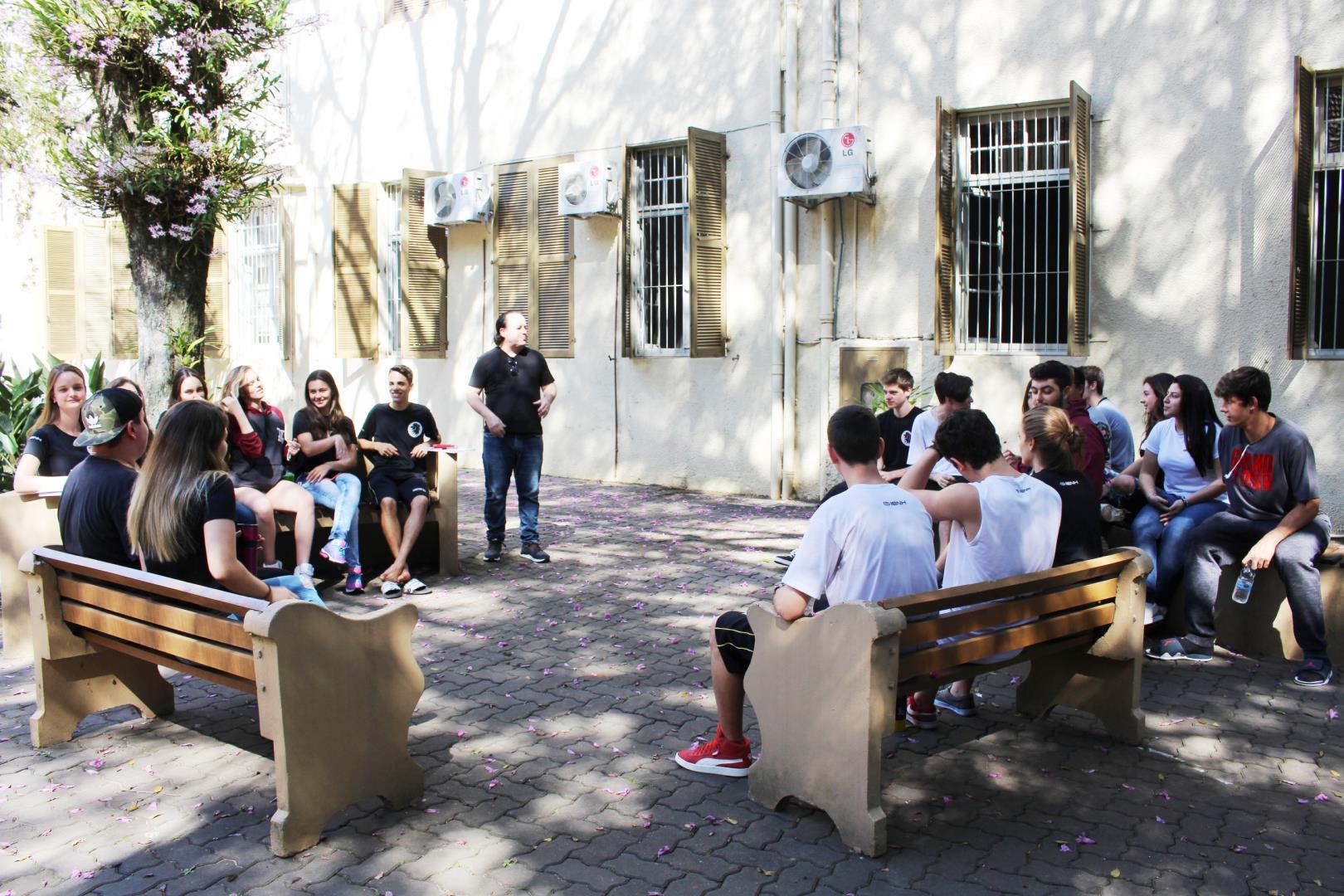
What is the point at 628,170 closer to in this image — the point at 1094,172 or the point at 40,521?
the point at 1094,172

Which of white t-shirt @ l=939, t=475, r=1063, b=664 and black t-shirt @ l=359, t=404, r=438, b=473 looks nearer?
white t-shirt @ l=939, t=475, r=1063, b=664

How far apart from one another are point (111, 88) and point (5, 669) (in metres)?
4.95

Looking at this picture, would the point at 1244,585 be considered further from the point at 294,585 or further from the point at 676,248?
the point at 676,248

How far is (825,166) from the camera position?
10945mm

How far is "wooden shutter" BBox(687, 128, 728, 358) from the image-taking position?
12008mm

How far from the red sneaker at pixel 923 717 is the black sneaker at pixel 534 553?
156 inches

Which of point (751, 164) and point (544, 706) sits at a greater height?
point (751, 164)

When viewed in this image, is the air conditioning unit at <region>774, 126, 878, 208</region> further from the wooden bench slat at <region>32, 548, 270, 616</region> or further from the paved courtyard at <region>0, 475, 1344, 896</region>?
the wooden bench slat at <region>32, 548, 270, 616</region>

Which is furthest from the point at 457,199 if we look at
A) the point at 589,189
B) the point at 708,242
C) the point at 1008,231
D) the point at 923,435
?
the point at 923,435

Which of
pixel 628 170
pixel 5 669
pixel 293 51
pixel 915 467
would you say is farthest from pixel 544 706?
pixel 293 51

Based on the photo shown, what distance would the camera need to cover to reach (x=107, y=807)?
4.31 m

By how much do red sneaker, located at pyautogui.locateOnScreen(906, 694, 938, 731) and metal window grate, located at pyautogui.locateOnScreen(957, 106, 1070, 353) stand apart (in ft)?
19.0

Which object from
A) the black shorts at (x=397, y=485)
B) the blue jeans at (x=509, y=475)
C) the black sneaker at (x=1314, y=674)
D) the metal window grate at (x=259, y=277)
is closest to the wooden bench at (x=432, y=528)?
the black shorts at (x=397, y=485)

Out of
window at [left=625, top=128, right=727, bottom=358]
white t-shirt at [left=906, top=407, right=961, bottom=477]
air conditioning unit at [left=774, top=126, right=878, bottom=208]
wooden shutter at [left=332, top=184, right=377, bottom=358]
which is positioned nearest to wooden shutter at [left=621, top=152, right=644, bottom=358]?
window at [left=625, top=128, right=727, bottom=358]
